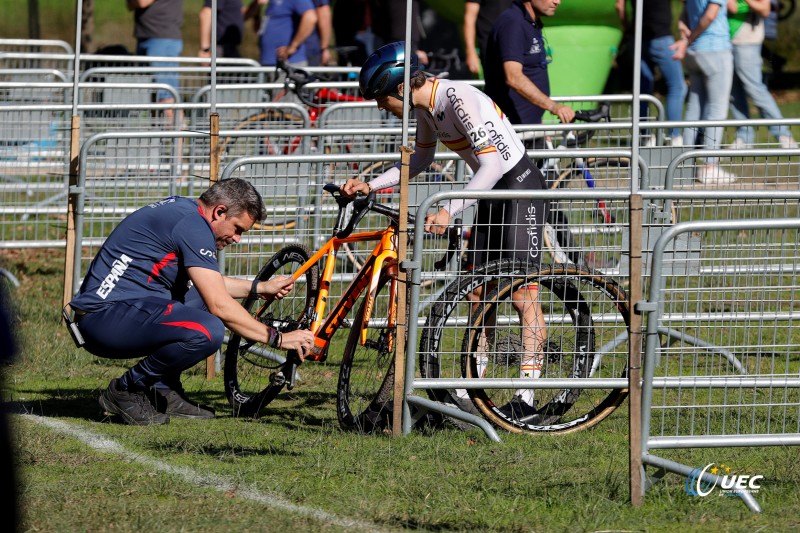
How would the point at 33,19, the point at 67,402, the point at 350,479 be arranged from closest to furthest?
the point at 350,479, the point at 67,402, the point at 33,19

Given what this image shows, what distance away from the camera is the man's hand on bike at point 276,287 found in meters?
7.40

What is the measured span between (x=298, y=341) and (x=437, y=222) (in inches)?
36.5

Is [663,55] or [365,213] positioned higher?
[663,55]

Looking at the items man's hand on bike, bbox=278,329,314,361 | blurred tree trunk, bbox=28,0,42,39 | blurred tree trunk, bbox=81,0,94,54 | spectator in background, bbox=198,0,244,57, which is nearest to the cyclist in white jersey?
man's hand on bike, bbox=278,329,314,361

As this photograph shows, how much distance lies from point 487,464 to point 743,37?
31.3 feet

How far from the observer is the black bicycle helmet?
6.95 meters

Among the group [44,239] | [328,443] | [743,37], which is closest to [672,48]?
[743,37]

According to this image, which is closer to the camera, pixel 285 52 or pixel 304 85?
pixel 304 85

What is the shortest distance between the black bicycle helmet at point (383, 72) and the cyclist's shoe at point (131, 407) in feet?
6.67

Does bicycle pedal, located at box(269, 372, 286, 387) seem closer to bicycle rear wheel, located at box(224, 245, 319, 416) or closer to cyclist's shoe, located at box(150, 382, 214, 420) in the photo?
bicycle rear wheel, located at box(224, 245, 319, 416)

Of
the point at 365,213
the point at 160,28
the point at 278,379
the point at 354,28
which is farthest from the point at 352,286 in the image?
the point at 354,28

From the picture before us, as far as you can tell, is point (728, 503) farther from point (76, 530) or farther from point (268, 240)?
point (268, 240)

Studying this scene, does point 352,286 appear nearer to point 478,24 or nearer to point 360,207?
point 360,207

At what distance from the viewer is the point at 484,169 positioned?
698cm
